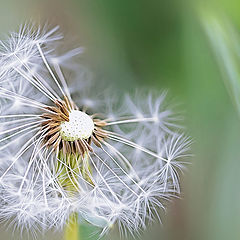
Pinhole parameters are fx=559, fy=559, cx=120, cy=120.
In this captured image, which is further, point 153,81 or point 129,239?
point 153,81

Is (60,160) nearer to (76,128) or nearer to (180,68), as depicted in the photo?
(76,128)

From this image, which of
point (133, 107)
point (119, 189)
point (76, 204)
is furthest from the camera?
point (133, 107)

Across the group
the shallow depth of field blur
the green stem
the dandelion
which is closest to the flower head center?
the dandelion

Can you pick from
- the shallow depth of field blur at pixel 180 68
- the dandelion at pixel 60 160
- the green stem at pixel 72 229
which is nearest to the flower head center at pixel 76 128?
the dandelion at pixel 60 160

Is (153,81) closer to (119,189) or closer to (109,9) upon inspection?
(109,9)

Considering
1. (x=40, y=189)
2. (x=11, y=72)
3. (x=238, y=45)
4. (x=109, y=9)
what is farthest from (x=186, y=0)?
(x=40, y=189)

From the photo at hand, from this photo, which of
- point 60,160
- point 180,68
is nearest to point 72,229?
point 60,160
